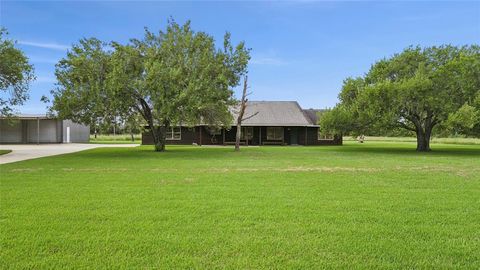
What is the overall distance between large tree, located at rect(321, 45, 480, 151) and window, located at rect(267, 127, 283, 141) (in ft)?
39.6

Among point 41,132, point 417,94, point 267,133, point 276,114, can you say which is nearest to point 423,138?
point 417,94

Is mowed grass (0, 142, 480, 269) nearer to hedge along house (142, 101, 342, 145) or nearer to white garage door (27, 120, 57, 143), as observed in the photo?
hedge along house (142, 101, 342, 145)

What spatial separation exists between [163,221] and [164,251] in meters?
1.35

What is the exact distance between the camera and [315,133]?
3850 cm

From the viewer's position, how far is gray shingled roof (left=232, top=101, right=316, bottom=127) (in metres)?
36.8

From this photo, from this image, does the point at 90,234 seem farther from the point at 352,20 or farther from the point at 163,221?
the point at 352,20

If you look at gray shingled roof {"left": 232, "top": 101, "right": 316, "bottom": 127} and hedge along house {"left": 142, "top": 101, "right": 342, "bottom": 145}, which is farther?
hedge along house {"left": 142, "top": 101, "right": 342, "bottom": 145}

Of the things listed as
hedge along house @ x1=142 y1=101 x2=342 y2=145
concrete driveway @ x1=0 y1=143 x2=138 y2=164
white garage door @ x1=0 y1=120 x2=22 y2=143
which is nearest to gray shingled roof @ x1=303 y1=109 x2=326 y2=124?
hedge along house @ x1=142 y1=101 x2=342 y2=145

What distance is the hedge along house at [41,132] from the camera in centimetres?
4069

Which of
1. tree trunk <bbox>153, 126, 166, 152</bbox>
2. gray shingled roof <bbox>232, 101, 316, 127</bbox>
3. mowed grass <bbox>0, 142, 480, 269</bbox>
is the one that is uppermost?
gray shingled roof <bbox>232, 101, 316, 127</bbox>

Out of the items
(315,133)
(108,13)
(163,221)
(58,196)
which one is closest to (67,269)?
(163,221)

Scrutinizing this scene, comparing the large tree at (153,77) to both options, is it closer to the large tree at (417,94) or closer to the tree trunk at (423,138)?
the large tree at (417,94)

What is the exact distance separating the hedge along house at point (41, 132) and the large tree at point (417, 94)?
98.0 ft

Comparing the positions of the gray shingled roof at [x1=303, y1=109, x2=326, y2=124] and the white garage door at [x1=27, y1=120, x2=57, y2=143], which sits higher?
the gray shingled roof at [x1=303, y1=109, x2=326, y2=124]
